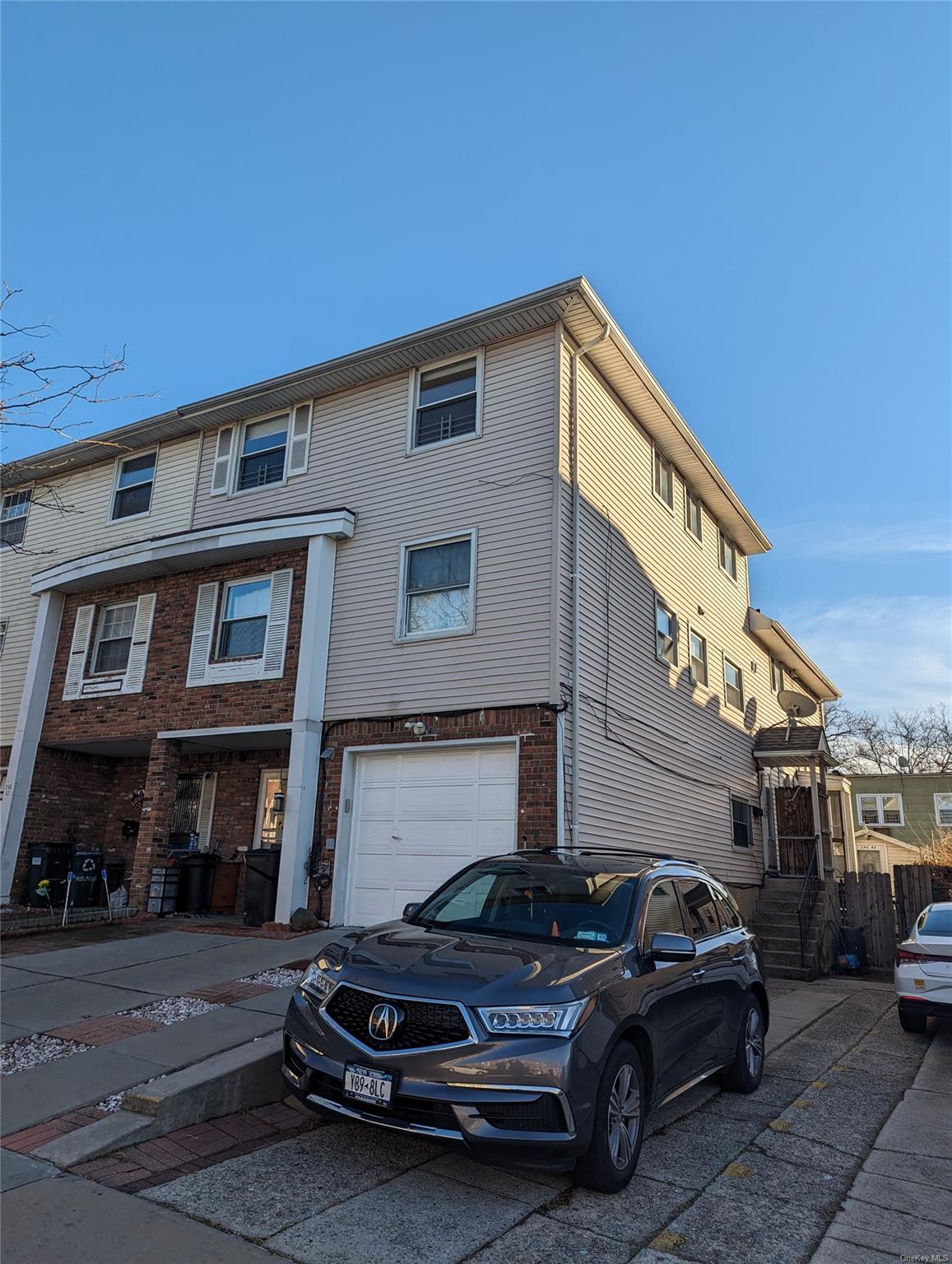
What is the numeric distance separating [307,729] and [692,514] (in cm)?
914

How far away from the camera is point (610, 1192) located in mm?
4023

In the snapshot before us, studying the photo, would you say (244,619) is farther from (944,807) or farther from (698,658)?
(944,807)

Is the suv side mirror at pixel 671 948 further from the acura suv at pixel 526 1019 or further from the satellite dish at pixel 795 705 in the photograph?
the satellite dish at pixel 795 705

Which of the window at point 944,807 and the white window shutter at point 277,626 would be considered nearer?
the white window shutter at point 277,626

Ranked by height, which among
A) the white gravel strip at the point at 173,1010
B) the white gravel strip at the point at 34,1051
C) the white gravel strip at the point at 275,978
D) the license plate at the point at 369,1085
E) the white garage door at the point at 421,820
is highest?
the white garage door at the point at 421,820

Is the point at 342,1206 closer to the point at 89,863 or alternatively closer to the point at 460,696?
the point at 460,696

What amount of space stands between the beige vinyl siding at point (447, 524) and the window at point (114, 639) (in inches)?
136

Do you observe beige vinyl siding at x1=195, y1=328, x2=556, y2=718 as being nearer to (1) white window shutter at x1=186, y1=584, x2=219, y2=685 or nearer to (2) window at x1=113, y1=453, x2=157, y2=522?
(1) white window shutter at x1=186, y1=584, x2=219, y2=685

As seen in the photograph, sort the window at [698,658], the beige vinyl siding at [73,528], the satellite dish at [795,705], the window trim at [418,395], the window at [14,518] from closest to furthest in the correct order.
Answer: the window trim at [418,395]
the beige vinyl siding at [73,528]
the window at [698,658]
the window at [14,518]
the satellite dish at [795,705]

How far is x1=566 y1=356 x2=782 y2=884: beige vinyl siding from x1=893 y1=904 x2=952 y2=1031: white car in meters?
3.60

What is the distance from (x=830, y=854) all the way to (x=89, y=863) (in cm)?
1396

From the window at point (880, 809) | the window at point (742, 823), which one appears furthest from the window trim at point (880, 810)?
the window at point (742, 823)

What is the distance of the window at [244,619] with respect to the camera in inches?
514

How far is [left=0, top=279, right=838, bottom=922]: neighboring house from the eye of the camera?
11.0 meters
